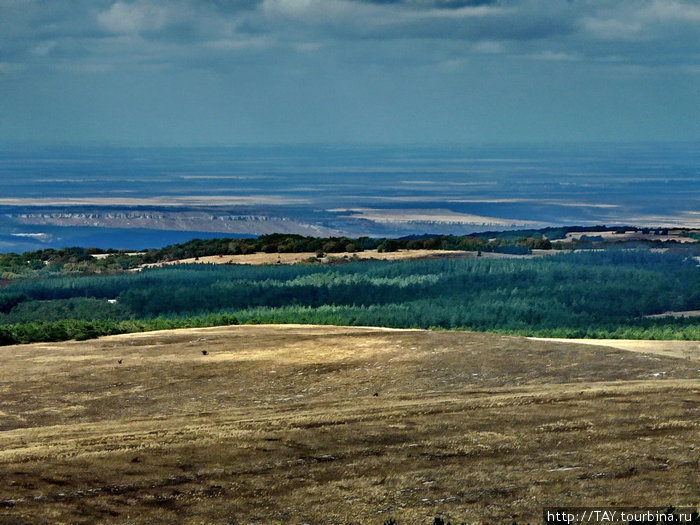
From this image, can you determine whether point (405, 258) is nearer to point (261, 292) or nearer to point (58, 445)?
point (261, 292)

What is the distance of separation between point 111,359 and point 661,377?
13.7 meters

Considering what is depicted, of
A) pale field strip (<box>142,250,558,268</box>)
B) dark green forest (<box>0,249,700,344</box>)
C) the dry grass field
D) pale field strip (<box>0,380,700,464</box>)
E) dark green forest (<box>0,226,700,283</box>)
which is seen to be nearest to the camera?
the dry grass field

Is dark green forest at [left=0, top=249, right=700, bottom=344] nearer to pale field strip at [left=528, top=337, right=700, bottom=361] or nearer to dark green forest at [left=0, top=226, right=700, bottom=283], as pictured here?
pale field strip at [left=528, top=337, right=700, bottom=361]

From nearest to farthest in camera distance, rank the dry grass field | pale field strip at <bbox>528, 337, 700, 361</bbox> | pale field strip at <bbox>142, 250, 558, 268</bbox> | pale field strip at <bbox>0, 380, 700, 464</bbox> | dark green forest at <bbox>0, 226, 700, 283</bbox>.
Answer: the dry grass field
pale field strip at <bbox>0, 380, 700, 464</bbox>
pale field strip at <bbox>528, 337, 700, 361</bbox>
pale field strip at <bbox>142, 250, 558, 268</bbox>
dark green forest at <bbox>0, 226, 700, 283</bbox>

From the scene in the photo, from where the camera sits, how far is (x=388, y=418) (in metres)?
20.2

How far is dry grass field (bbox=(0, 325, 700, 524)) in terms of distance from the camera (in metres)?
15.9

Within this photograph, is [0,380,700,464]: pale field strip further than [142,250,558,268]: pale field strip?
No

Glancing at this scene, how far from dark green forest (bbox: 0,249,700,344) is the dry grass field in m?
10.6

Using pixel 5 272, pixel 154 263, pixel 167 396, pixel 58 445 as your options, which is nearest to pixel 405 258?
pixel 154 263

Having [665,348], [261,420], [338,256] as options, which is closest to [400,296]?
[338,256]

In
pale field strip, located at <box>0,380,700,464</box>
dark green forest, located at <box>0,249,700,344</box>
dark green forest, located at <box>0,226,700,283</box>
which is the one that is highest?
pale field strip, located at <box>0,380,700,464</box>

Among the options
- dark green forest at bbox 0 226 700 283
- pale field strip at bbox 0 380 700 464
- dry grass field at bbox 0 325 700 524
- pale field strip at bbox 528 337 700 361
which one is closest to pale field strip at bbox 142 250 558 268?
dark green forest at bbox 0 226 700 283

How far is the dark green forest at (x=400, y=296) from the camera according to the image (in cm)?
4369

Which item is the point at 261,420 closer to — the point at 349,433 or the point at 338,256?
the point at 349,433
